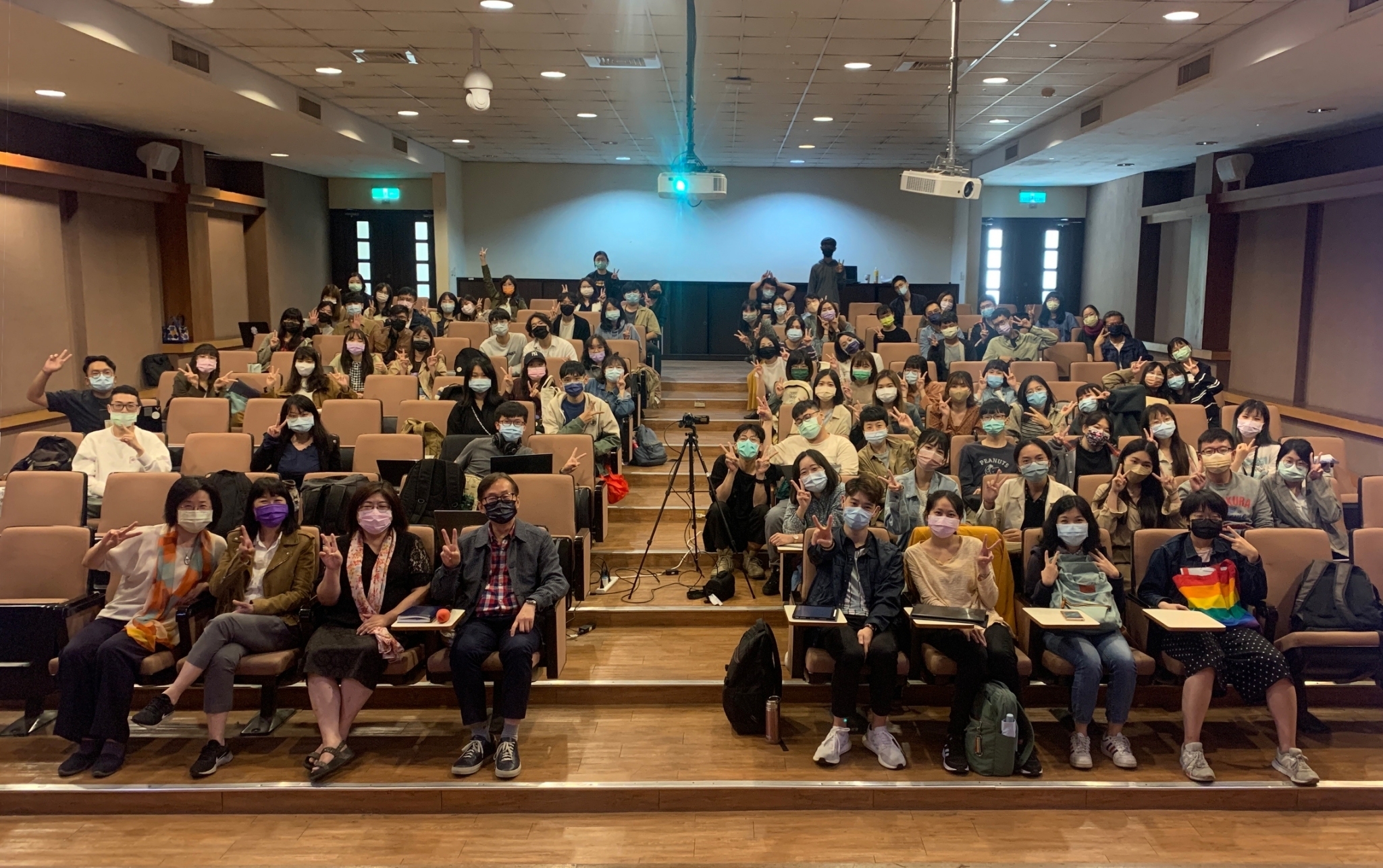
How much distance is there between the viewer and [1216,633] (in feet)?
14.3

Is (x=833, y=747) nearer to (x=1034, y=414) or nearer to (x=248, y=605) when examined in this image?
(x=248, y=605)

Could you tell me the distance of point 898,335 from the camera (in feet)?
33.7

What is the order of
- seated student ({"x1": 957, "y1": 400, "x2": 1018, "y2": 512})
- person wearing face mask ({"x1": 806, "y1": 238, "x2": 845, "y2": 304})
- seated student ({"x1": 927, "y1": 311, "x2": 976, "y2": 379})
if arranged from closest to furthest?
seated student ({"x1": 957, "y1": 400, "x2": 1018, "y2": 512}) < seated student ({"x1": 927, "y1": 311, "x2": 976, "y2": 379}) < person wearing face mask ({"x1": 806, "y1": 238, "x2": 845, "y2": 304})

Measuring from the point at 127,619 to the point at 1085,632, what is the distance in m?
4.22

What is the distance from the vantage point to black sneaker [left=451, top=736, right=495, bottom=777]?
4.16 m

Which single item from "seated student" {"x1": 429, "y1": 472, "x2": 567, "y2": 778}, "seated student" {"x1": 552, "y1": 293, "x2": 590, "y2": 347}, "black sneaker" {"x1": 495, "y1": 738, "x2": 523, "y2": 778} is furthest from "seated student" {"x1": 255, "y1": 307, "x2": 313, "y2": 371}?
"black sneaker" {"x1": 495, "y1": 738, "x2": 523, "y2": 778}

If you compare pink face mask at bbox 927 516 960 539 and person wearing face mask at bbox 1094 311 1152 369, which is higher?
person wearing face mask at bbox 1094 311 1152 369

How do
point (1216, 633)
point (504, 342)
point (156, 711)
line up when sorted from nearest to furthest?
point (156, 711) < point (1216, 633) < point (504, 342)

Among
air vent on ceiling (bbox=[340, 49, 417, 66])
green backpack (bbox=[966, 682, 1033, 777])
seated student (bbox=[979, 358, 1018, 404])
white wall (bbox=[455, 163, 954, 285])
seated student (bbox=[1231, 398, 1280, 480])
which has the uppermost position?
air vent on ceiling (bbox=[340, 49, 417, 66])

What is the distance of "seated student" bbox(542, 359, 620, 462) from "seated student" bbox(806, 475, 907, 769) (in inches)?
94.1

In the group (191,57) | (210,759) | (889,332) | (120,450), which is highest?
(191,57)

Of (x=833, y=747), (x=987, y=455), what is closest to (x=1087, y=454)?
(x=987, y=455)

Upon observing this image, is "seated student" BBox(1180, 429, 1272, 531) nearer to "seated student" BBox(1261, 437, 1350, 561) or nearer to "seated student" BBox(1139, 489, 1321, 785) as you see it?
"seated student" BBox(1261, 437, 1350, 561)

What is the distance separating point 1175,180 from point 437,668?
1182 cm
